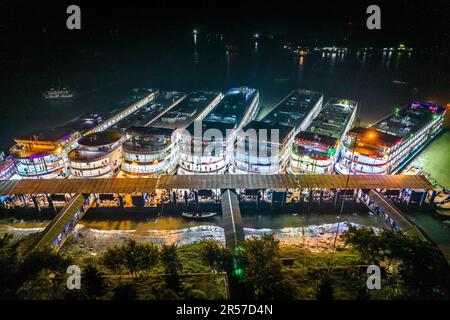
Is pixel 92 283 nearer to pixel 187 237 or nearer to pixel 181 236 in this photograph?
pixel 181 236

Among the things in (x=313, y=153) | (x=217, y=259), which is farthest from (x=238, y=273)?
(x=313, y=153)

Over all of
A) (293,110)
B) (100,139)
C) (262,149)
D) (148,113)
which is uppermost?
(293,110)

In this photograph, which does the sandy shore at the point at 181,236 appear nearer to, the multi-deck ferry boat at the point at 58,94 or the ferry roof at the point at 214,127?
the ferry roof at the point at 214,127

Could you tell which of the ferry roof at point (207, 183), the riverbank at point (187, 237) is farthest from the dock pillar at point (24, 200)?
the riverbank at point (187, 237)

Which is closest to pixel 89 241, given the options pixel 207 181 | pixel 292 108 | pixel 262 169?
pixel 207 181

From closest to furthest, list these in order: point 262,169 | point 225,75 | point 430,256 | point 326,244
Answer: point 430,256 < point 326,244 < point 262,169 < point 225,75

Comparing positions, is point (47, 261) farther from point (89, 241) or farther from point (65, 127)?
point (65, 127)

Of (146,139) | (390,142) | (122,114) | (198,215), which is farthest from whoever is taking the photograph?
(122,114)
